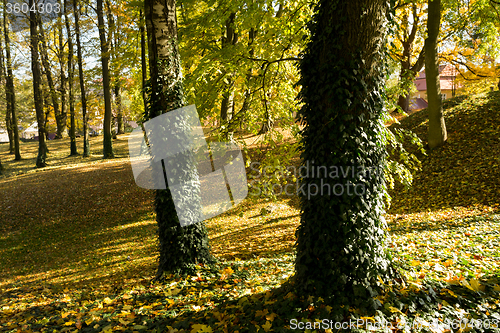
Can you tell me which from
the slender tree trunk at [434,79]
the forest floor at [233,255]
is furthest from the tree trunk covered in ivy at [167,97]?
the slender tree trunk at [434,79]

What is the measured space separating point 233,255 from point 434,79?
923 cm

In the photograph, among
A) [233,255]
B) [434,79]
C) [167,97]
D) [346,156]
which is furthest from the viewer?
[434,79]

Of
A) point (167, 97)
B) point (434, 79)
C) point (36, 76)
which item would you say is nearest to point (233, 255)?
point (167, 97)

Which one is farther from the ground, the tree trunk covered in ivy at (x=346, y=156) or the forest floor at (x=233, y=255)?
the tree trunk covered in ivy at (x=346, y=156)

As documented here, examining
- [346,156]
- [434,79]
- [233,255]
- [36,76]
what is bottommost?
[233,255]

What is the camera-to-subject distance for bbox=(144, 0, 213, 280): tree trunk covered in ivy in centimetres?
524

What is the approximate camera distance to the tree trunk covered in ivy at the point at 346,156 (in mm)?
3166

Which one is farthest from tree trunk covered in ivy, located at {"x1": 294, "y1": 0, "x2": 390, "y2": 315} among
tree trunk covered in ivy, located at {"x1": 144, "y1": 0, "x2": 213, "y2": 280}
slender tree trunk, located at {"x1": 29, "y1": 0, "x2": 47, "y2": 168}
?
slender tree trunk, located at {"x1": 29, "y1": 0, "x2": 47, "y2": 168}

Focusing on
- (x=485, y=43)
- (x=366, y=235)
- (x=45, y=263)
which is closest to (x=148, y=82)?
(x=366, y=235)

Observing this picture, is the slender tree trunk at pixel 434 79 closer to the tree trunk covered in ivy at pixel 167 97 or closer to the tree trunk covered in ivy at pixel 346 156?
the tree trunk covered in ivy at pixel 346 156

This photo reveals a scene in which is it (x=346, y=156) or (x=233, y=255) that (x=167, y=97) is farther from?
(x=233, y=255)

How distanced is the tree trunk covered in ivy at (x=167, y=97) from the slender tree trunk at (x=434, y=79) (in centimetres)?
901

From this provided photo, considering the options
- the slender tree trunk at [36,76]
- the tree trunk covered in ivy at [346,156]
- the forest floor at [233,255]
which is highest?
the slender tree trunk at [36,76]

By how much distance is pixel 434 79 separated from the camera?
10.5 m
